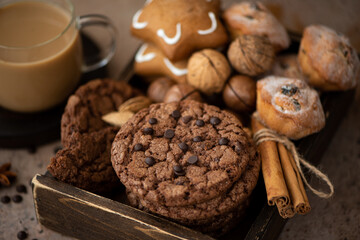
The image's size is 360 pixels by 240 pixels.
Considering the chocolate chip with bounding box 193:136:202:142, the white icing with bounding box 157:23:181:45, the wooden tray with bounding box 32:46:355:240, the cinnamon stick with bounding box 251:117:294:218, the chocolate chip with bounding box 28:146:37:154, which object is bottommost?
the chocolate chip with bounding box 28:146:37:154

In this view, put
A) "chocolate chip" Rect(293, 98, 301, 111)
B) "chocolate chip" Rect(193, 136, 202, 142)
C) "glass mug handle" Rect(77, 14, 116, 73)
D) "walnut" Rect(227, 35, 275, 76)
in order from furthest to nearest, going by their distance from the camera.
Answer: "glass mug handle" Rect(77, 14, 116, 73) → "walnut" Rect(227, 35, 275, 76) → "chocolate chip" Rect(293, 98, 301, 111) → "chocolate chip" Rect(193, 136, 202, 142)

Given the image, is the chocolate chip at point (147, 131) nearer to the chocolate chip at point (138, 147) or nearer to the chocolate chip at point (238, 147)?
the chocolate chip at point (138, 147)

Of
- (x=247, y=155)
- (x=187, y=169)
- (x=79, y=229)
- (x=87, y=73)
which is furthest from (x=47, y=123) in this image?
(x=247, y=155)

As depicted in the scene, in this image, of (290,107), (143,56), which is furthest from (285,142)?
(143,56)

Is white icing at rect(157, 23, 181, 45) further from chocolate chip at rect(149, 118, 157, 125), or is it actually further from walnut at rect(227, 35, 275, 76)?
chocolate chip at rect(149, 118, 157, 125)

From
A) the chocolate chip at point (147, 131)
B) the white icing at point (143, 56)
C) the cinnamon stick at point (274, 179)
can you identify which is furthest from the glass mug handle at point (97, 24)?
the cinnamon stick at point (274, 179)

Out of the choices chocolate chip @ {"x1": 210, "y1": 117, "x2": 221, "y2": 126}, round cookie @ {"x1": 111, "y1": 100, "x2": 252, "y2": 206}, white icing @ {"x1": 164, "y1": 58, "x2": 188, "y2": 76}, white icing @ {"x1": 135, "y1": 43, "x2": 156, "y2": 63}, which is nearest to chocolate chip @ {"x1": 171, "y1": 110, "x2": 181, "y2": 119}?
round cookie @ {"x1": 111, "y1": 100, "x2": 252, "y2": 206}

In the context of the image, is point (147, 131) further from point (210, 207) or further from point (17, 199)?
point (17, 199)
